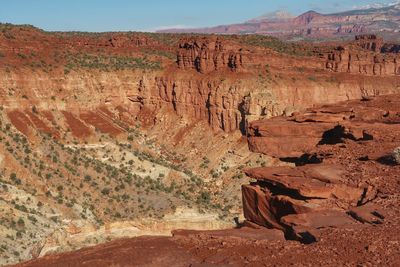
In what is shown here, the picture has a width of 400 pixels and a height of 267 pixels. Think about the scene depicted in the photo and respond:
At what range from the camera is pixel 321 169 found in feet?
57.7

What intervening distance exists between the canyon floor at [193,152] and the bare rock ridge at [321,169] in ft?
0.21

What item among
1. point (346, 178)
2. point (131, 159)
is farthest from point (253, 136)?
point (131, 159)

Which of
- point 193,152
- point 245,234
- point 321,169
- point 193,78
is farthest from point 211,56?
point 245,234

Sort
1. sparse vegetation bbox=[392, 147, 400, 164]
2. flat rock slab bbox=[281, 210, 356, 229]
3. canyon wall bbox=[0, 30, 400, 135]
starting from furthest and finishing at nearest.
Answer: canyon wall bbox=[0, 30, 400, 135]
sparse vegetation bbox=[392, 147, 400, 164]
flat rock slab bbox=[281, 210, 356, 229]

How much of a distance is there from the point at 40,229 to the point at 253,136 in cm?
1543

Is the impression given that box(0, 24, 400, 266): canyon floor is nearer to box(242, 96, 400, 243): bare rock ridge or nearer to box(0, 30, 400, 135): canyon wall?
box(242, 96, 400, 243): bare rock ridge

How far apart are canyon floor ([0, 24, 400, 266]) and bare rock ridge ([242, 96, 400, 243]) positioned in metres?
0.06

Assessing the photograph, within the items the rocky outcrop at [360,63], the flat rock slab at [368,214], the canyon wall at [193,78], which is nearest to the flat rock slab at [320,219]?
the flat rock slab at [368,214]

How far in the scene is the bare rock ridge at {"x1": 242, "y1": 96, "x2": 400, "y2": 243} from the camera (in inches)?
566

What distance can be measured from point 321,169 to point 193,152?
125ft

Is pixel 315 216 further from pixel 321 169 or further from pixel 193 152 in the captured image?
pixel 193 152

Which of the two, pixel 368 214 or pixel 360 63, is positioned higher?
pixel 368 214

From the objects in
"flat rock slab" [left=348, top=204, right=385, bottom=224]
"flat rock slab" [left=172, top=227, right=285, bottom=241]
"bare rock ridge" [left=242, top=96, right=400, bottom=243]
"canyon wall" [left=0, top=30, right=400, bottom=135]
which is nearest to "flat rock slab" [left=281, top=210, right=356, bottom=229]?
"bare rock ridge" [left=242, top=96, right=400, bottom=243]

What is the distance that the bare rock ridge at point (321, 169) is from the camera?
47.2 ft
